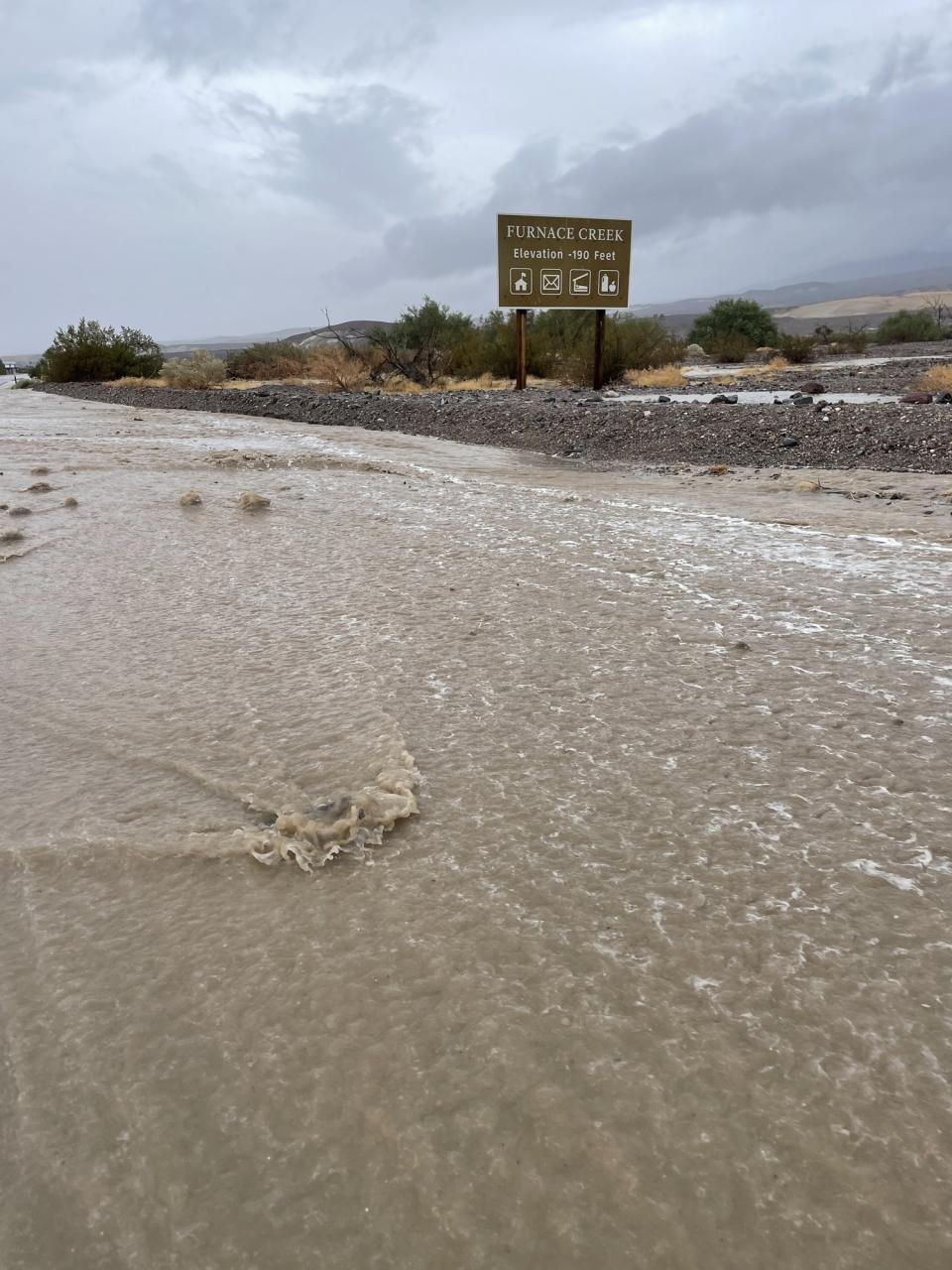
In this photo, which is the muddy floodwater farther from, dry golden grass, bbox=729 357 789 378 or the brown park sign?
dry golden grass, bbox=729 357 789 378

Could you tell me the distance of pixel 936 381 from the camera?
10.1 meters

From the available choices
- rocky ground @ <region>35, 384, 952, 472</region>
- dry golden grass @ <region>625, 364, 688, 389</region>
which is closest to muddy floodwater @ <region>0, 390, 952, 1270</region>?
rocky ground @ <region>35, 384, 952, 472</region>

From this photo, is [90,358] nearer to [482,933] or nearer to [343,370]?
[343,370]

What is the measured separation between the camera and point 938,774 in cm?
193

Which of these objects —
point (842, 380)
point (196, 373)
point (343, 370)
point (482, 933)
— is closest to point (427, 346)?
point (343, 370)

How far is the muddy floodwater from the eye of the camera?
1023 mm

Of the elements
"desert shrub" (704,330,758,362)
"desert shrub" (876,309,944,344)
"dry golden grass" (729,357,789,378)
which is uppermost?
"desert shrub" (876,309,944,344)

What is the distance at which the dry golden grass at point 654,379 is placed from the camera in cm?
1507

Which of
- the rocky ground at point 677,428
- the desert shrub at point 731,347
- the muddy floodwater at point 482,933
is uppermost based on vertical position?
the desert shrub at point 731,347

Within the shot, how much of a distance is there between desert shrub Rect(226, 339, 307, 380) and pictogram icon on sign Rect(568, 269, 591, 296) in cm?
1458

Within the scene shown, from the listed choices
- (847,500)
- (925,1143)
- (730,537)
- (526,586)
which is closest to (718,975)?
(925,1143)

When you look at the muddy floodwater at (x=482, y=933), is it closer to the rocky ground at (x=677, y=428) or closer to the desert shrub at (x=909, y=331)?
the rocky ground at (x=677, y=428)

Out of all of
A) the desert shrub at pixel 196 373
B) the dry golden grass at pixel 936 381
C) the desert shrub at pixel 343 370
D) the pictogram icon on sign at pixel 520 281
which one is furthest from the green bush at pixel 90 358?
the dry golden grass at pixel 936 381

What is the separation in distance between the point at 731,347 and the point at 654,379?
428 inches
